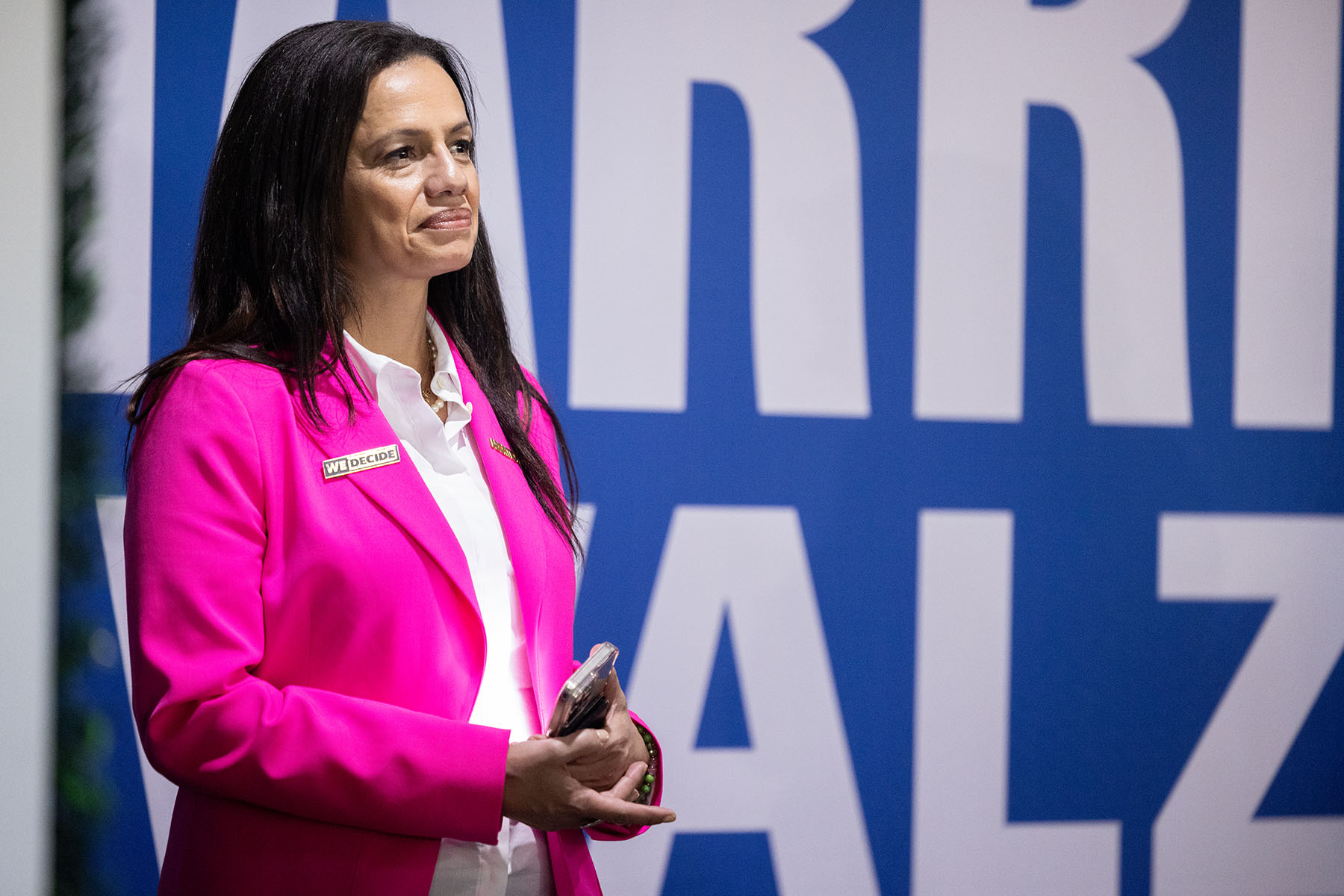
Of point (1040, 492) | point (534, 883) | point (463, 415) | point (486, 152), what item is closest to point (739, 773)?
point (1040, 492)

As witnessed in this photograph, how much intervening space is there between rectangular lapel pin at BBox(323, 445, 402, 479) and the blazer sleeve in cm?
9

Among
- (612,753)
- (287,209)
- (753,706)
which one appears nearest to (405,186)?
(287,209)

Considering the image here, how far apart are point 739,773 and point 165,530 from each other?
1625 mm

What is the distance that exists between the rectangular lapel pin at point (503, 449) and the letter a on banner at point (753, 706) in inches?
37.5

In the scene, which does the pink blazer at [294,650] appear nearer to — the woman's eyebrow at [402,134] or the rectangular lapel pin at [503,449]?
the rectangular lapel pin at [503,449]

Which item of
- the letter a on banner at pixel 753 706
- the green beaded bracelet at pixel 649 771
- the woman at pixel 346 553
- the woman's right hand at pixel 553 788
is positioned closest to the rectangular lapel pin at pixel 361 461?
the woman at pixel 346 553

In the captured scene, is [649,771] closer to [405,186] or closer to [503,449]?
[503,449]

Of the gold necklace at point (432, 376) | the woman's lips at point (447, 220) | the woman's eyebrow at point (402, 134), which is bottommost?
the gold necklace at point (432, 376)

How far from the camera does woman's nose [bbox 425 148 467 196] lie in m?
1.52

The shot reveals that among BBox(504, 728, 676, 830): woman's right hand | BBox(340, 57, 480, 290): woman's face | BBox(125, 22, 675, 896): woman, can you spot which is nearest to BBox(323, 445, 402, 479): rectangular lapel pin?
BBox(125, 22, 675, 896): woman

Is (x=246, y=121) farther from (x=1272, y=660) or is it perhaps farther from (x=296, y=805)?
(x=1272, y=660)

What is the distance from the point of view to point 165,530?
4.13ft

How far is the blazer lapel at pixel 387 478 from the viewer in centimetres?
137

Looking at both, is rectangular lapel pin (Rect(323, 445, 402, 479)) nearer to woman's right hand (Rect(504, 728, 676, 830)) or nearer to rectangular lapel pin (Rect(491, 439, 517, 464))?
rectangular lapel pin (Rect(491, 439, 517, 464))
